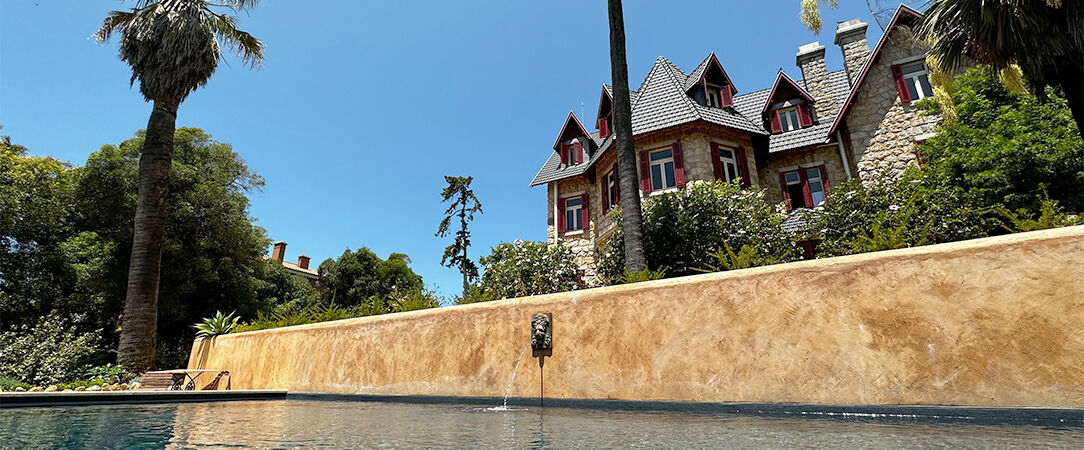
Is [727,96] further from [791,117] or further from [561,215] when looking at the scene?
[561,215]

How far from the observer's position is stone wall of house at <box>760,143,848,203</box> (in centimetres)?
1675

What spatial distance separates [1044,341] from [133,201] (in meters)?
26.0

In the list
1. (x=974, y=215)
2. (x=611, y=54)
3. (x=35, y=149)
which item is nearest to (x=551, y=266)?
(x=611, y=54)

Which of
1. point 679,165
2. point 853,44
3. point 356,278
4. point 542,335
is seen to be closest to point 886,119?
point 853,44

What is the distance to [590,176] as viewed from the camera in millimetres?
19438

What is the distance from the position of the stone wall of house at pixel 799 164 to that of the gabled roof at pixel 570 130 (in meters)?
7.54

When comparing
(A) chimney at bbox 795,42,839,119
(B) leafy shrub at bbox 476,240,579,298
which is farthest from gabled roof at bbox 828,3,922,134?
(B) leafy shrub at bbox 476,240,579,298

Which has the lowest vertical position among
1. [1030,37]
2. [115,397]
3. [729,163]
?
[115,397]

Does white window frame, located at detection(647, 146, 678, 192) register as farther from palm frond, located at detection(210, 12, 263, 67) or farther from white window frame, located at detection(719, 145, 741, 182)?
palm frond, located at detection(210, 12, 263, 67)

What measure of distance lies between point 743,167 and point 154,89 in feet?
58.1

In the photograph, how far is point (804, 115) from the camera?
18.0m

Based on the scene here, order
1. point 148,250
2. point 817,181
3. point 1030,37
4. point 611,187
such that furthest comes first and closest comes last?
point 611,187
point 817,181
point 148,250
point 1030,37

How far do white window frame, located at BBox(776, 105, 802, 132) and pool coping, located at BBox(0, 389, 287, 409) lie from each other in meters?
18.0

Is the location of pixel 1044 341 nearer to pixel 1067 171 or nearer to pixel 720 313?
pixel 720 313
